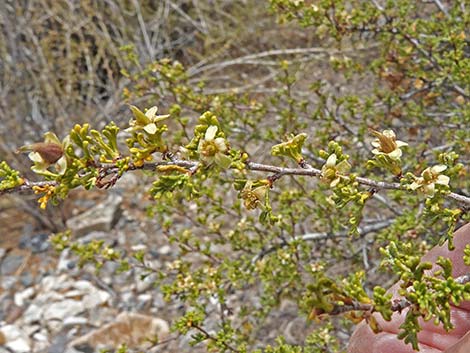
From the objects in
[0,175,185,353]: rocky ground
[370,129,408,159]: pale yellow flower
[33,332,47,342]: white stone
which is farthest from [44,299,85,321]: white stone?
[370,129,408,159]: pale yellow flower

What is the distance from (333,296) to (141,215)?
383 cm

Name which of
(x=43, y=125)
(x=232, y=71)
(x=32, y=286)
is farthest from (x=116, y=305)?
(x=232, y=71)

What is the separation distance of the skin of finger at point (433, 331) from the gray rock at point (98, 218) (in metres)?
3.09

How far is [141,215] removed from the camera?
4488 millimetres

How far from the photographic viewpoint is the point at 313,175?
37.6 inches

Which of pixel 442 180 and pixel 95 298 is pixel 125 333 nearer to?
pixel 95 298

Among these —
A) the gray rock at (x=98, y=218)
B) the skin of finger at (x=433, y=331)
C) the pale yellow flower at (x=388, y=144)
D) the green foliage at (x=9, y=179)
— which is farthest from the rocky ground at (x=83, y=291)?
the pale yellow flower at (x=388, y=144)

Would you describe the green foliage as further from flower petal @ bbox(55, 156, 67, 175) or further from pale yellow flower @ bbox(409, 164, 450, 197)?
pale yellow flower @ bbox(409, 164, 450, 197)

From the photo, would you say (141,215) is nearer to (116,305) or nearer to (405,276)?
(116,305)

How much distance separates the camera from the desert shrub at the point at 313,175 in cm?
91

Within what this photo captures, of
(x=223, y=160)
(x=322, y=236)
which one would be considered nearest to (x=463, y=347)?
(x=223, y=160)

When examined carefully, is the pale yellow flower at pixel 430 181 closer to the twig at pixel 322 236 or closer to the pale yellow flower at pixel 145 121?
the pale yellow flower at pixel 145 121

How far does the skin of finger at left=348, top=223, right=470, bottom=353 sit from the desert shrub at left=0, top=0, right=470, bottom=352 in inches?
3.1

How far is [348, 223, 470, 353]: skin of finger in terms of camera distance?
134cm
